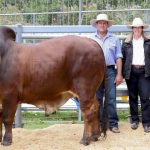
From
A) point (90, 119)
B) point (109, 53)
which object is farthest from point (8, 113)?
point (109, 53)

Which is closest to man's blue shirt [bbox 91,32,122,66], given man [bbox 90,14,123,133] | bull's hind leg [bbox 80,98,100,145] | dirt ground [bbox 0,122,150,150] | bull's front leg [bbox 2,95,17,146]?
man [bbox 90,14,123,133]

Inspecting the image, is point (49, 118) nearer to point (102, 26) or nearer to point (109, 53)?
point (109, 53)

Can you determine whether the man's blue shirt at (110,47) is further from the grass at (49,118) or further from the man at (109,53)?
the grass at (49,118)

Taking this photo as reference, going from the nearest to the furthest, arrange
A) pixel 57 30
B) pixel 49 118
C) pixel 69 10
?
pixel 57 30 → pixel 49 118 → pixel 69 10

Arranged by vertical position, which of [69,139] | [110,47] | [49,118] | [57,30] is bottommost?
[49,118]

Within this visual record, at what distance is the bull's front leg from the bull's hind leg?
1.07 meters

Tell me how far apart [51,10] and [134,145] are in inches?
190

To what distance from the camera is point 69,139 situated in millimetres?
7840

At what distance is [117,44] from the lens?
26.9ft

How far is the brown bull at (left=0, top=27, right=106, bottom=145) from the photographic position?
24.2 ft

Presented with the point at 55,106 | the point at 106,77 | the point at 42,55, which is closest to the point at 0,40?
the point at 42,55

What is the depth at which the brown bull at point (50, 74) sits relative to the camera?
24.2 ft

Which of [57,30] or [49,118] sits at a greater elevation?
[57,30]

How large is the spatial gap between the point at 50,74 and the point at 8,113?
0.90 metres
